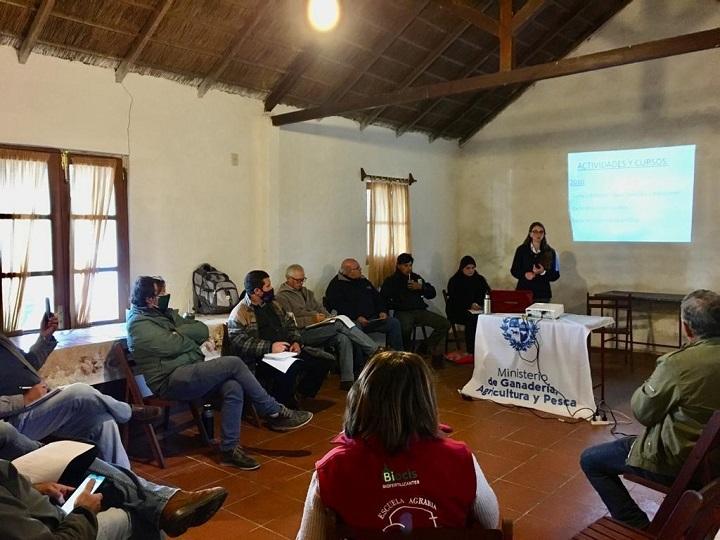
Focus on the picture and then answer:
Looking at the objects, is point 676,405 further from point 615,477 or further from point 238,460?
point 238,460

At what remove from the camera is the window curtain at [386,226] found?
681cm

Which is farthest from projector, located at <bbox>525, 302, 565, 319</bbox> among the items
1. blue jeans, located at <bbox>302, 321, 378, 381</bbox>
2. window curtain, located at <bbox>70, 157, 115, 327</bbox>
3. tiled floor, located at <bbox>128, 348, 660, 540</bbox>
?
window curtain, located at <bbox>70, 157, 115, 327</bbox>

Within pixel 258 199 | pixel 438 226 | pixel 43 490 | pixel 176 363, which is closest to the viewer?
pixel 43 490

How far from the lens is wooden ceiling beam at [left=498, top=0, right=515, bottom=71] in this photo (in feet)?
15.4

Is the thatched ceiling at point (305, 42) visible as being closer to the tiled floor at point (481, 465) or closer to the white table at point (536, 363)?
the white table at point (536, 363)

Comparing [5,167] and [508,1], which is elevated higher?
[508,1]

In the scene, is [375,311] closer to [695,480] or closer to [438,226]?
[438,226]

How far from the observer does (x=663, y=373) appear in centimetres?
227

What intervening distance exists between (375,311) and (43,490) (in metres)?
4.17

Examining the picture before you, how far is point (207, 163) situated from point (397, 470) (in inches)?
169

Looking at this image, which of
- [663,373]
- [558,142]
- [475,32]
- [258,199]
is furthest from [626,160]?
[663,373]

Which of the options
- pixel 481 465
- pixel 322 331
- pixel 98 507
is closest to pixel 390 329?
pixel 322 331

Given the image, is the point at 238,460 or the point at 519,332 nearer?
the point at 238,460

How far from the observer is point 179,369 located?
367 centimetres
